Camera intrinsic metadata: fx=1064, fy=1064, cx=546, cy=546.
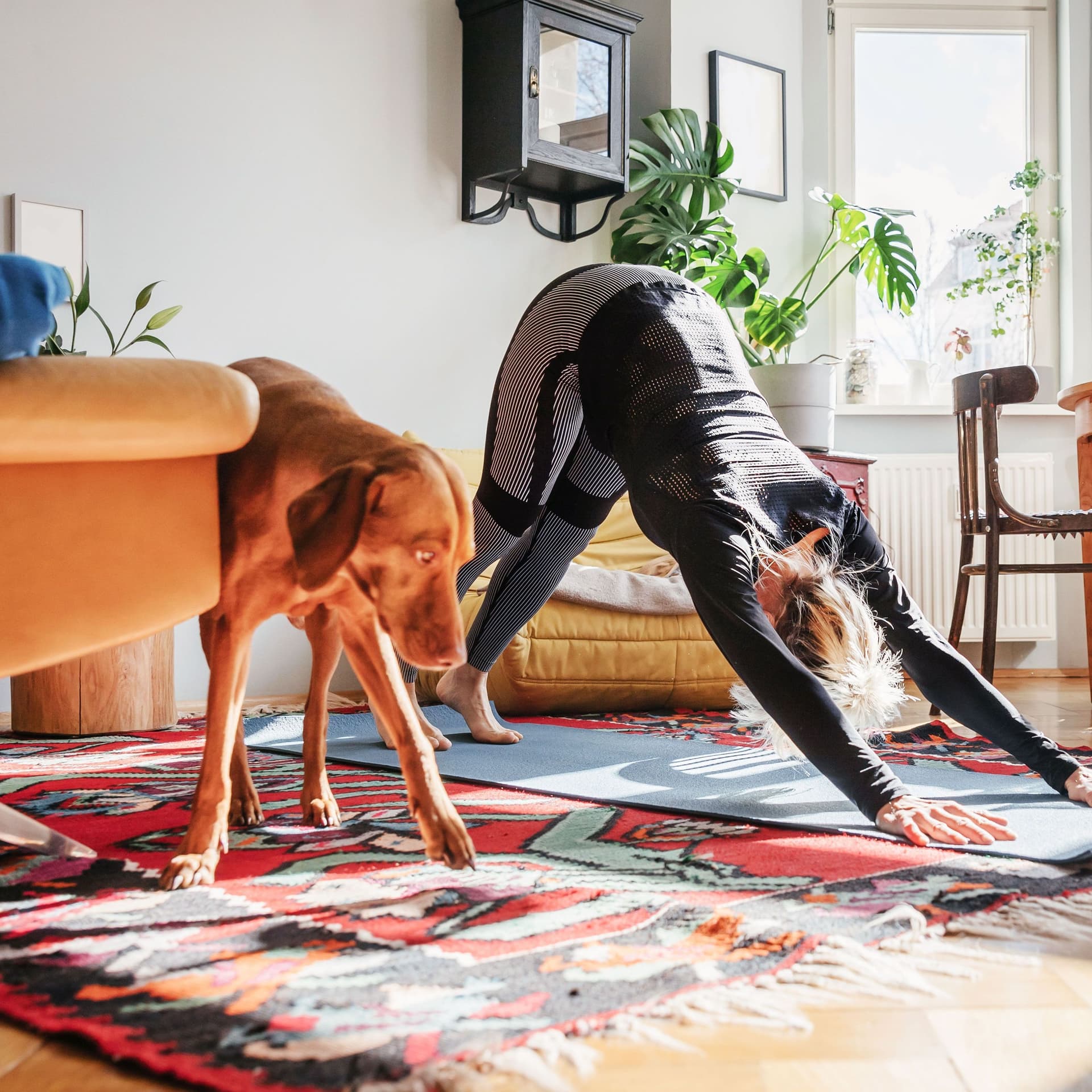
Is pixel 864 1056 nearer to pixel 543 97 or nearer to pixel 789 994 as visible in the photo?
pixel 789 994

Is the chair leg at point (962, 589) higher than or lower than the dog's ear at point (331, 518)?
lower

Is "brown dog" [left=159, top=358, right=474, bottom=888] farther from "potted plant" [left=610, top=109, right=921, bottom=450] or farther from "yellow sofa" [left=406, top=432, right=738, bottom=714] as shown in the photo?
"potted plant" [left=610, top=109, right=921, bottom=450]

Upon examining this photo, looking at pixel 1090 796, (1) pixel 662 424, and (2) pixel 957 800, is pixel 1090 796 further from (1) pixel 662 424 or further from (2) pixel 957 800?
(1) pixel 662 424

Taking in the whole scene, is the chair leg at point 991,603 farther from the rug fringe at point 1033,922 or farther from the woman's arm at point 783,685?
the rug fringe at point 1033,922

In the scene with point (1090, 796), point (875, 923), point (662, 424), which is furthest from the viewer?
point (662, 424)

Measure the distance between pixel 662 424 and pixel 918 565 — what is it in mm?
2690

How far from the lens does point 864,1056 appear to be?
708 millimetres

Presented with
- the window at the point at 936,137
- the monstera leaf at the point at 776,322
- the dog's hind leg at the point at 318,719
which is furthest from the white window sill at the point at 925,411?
the dog's hind leg at the point at 318,719

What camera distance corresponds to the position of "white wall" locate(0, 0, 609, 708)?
2.92 meters

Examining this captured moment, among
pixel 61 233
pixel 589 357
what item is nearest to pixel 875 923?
pixel 589 357

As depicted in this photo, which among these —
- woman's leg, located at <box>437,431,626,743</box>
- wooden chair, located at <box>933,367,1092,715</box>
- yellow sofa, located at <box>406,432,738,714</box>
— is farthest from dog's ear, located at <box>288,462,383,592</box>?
wooden chair, located at <box>933,367,1092,715</box>

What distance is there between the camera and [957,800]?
1.54m

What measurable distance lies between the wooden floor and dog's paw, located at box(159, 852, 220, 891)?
1.00 ft

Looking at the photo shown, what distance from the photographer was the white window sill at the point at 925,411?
4066mm
